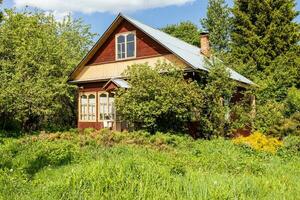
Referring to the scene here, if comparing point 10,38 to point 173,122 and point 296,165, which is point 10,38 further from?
point 296,165

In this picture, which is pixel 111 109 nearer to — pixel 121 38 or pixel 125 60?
pixel 125 60

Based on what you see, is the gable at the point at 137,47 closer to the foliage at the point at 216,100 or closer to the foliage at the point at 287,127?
the foliage at the point at 216,100

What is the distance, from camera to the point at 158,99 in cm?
1803

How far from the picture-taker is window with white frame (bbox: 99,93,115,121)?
76.9ft

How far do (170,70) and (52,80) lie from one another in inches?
309

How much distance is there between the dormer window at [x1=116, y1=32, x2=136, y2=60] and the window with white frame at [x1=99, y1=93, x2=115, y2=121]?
245 centimetres

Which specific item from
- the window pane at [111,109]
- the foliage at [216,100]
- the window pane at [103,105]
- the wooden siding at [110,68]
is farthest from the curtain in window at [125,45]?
the foliage at [216,100]

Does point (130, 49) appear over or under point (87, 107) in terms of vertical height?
over

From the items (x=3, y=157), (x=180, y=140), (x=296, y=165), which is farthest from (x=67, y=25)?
(x=296, y=165)

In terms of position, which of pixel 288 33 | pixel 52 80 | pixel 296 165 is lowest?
pixel 296 165

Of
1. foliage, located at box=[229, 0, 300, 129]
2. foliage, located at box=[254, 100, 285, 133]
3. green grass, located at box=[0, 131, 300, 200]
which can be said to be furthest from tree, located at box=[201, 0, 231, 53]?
green grass, located at box=[0, 131, 300, 200]

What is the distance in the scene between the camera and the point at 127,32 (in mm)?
23203

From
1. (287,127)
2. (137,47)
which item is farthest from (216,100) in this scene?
(137,47)

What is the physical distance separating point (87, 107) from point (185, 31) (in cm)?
2902
